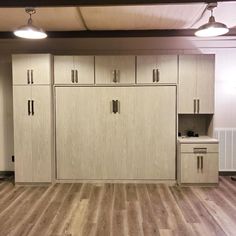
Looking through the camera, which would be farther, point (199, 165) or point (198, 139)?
point (198, 139)

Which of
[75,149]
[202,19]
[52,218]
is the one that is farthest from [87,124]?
[202,19]

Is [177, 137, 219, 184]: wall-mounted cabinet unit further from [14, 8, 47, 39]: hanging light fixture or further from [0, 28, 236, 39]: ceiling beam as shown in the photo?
[14, 8, 47, 39]: hanging light fixture

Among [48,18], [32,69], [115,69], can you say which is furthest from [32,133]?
[48,18]

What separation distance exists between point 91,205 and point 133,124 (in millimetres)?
1533

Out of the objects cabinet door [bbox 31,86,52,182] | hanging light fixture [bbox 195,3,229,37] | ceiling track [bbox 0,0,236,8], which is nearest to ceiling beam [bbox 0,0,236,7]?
ceiling track [bbox 0,0,236,8]

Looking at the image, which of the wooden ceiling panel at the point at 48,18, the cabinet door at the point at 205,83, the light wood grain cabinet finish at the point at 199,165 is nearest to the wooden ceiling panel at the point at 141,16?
the wooden ceiling panel at the point at 48,18

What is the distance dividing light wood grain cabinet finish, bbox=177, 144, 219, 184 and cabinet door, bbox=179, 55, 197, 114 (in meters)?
0.64

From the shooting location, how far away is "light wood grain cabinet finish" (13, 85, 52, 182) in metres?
4.92

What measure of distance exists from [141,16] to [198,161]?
2364mm

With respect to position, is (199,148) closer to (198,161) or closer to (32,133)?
(198,161)

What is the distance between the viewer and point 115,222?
3.56 meters

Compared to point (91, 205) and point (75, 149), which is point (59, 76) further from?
point (91, 205)

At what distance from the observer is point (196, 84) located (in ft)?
16.4

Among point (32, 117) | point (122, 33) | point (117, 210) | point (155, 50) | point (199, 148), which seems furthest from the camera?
point (155, 50)
